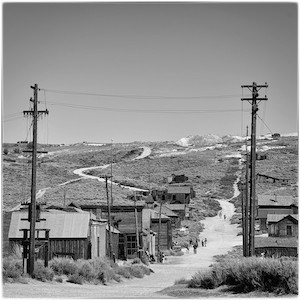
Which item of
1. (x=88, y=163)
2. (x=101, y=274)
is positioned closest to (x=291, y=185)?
(x=88, y=163)

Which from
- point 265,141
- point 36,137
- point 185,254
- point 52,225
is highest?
point 265,141

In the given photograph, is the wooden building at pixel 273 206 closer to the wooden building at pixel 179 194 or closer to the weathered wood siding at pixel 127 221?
the wooden building at pixel 179 194

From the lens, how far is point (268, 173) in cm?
11638

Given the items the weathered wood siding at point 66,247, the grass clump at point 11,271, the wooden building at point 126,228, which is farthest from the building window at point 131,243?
the grass clump at point 11,271

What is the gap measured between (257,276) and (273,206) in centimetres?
5637

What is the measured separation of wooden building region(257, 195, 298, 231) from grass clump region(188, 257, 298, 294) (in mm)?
51051

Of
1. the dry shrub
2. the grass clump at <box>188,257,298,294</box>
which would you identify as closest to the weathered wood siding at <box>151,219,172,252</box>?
the dry shrub

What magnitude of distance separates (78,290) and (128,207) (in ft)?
95.0

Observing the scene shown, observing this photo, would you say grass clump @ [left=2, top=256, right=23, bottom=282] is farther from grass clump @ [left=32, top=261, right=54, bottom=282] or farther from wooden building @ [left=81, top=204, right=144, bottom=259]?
wooden building @ [left=81, top=204, right=144, bottom=259]

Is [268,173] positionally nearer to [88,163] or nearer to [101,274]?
[88,163]

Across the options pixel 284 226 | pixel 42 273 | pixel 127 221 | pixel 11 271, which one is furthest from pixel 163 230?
pixel 11 271

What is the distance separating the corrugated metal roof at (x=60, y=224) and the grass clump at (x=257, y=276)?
1628cm

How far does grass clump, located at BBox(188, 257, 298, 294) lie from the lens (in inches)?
679

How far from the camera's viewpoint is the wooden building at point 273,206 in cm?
7081
